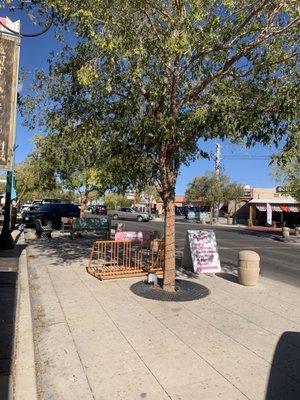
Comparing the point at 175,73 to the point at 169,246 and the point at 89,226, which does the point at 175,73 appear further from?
the point at 89,226

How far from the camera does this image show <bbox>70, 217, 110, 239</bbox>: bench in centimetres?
2036

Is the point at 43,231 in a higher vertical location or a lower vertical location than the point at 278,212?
lower

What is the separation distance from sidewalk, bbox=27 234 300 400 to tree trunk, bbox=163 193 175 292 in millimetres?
804

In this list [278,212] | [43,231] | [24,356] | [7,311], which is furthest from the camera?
[278,212]

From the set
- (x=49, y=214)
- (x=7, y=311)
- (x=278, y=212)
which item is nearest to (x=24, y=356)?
(x=7, y=311)

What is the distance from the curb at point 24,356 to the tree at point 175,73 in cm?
312

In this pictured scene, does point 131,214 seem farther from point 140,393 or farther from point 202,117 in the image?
point 140,393

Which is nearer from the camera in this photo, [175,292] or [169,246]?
[175,292]

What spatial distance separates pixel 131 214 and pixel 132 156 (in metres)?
40.9

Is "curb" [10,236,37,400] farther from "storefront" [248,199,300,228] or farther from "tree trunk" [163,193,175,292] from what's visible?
"storefront" [248,199,300,228]

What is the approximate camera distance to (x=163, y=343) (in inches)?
239

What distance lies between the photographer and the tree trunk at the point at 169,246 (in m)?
9.34

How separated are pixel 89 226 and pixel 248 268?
12026 mm

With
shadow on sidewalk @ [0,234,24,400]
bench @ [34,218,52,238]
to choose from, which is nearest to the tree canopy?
bench @ [34,218,52,238]
